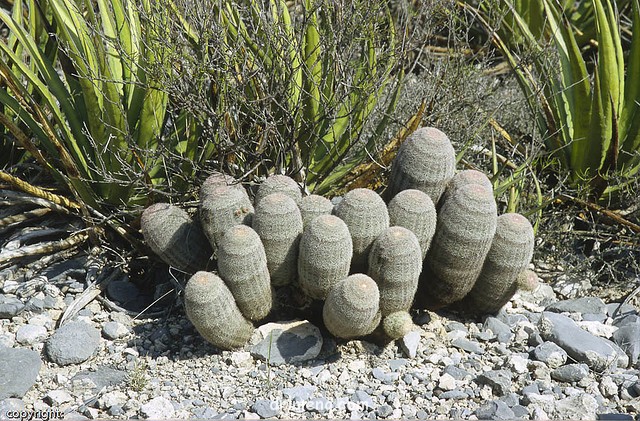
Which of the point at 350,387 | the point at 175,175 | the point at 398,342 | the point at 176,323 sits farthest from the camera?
the point at 175,175

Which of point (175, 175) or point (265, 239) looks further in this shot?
point (175, 175)

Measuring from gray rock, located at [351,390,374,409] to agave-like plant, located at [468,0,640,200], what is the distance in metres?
2.04

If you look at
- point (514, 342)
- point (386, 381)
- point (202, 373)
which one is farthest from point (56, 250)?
point (514, 342)

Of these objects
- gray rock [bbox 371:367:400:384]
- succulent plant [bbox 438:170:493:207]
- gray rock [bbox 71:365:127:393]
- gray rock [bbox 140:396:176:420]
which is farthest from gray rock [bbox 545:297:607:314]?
gray rock [bbox 71:365:127:393]

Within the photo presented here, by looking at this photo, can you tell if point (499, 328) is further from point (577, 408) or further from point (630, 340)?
point (577, 408)

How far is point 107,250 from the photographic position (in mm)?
4555

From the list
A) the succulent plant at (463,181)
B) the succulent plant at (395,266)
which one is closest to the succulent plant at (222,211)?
the succulent plant at (395,266)

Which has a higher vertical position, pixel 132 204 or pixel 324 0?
pixel 324 0

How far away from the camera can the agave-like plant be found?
4.81 meters

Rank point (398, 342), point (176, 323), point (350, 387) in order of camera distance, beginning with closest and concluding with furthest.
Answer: point (350, 387) < point (398, 342) < point (176, 323)

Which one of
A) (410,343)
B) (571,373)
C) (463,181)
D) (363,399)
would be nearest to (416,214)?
(463,181)

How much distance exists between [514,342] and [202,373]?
149 centimetres

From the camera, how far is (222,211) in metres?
3.83

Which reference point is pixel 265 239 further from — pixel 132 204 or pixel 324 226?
pixel 132 204
